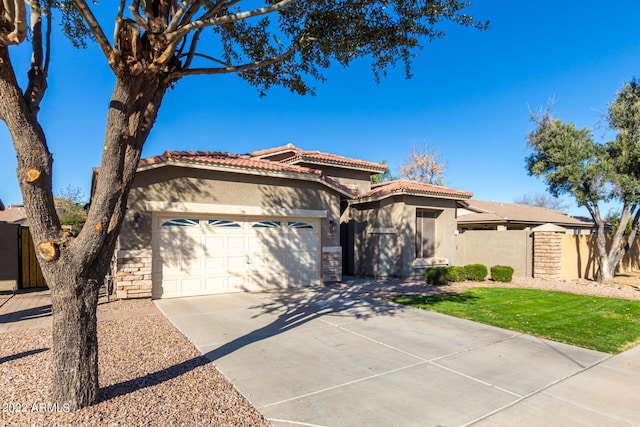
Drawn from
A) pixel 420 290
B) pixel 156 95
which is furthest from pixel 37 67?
pixel 420 290

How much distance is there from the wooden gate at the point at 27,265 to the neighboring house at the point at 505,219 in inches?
727

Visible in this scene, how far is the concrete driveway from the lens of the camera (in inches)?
165

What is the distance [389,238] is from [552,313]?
6910 mm

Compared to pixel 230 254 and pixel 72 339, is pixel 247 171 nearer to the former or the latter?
pixel 230 254

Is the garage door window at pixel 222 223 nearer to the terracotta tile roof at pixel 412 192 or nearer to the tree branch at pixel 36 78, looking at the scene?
the terracotta tile roof at pixel 412 192

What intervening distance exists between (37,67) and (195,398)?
14.8 ft

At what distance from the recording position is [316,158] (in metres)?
16.0

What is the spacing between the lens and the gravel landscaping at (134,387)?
387cm

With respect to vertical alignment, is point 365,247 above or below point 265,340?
above

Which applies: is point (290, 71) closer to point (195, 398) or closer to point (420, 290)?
point (195, 398)

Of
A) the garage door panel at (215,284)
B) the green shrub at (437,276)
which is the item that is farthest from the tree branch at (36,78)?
the green shrub at (437,276)

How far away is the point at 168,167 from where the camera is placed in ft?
35.4

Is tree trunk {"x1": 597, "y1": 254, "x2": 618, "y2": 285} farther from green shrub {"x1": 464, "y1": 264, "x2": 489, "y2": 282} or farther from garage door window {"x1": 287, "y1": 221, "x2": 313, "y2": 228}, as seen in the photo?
garage door window {"x1": 287, "y1": 221, "x2": 313, "y2": 228}

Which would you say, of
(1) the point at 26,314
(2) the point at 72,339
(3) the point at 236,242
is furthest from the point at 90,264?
(3) the point at 236,242
